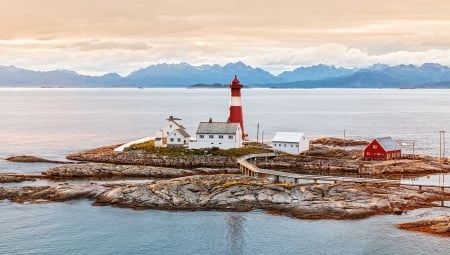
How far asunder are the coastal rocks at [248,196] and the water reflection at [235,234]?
3282 millimetres

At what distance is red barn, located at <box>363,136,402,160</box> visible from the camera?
270ft

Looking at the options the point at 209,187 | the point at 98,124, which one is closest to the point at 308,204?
the point at 209,187

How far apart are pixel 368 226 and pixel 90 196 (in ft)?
90.4

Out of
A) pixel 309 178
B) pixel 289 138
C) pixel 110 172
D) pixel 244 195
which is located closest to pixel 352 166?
pixel 289 138

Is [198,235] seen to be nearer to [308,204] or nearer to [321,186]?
[308,204]

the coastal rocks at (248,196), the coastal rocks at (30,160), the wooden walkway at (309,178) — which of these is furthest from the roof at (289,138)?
the coastal rocks at (30,160)

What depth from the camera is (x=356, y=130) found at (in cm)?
14450

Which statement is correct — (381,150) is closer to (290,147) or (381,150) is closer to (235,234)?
(290,147)

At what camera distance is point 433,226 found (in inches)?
1927

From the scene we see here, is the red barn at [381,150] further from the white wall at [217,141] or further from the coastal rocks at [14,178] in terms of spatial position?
the coastal rocks at [14,178]

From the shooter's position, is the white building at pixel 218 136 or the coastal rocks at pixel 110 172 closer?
the coastal rocks at pixel 110 172

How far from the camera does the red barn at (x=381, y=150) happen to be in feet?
270

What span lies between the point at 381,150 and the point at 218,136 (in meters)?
22.9

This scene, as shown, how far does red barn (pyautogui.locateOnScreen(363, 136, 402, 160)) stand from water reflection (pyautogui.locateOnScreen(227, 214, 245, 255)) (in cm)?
3531
